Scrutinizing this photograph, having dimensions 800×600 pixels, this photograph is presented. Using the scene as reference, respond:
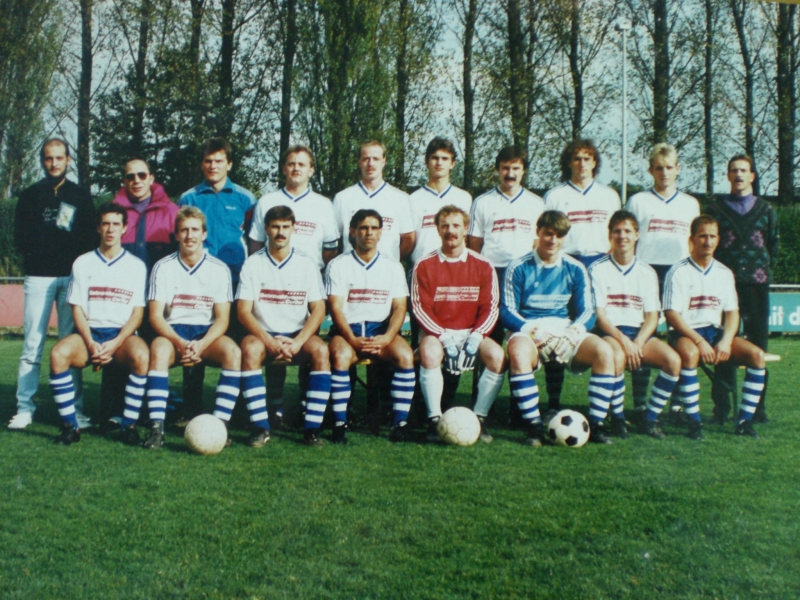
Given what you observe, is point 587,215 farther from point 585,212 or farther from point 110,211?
point 110,211

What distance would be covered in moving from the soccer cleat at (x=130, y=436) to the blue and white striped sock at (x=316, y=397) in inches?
38.0

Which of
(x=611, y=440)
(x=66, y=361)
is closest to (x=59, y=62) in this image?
(x=66, y=361)

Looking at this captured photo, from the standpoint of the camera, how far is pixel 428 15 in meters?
9.14

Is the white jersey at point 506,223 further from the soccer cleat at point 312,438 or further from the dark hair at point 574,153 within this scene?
the soccer cleat at point 312,438

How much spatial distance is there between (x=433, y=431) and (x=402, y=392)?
29 cm

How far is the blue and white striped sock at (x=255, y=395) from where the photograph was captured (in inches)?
182

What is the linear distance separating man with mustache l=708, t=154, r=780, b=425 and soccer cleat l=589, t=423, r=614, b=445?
1.12 metres

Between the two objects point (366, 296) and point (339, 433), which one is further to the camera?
point (366, 296)

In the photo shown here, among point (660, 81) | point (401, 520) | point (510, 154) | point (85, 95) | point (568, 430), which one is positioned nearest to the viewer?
point (401, 520)

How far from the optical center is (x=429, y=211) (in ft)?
17.6

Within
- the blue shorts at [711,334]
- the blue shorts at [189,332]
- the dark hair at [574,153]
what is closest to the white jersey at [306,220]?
the blue shorts at [189,332]

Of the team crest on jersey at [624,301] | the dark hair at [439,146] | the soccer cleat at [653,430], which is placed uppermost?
the dark hair at [439,146]

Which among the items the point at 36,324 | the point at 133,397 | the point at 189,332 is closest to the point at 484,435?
the point at 189,332

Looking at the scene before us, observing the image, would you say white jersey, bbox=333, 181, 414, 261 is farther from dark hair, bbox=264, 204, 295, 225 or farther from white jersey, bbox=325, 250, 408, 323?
dark hair, bbox=264, 204, 295, 225
